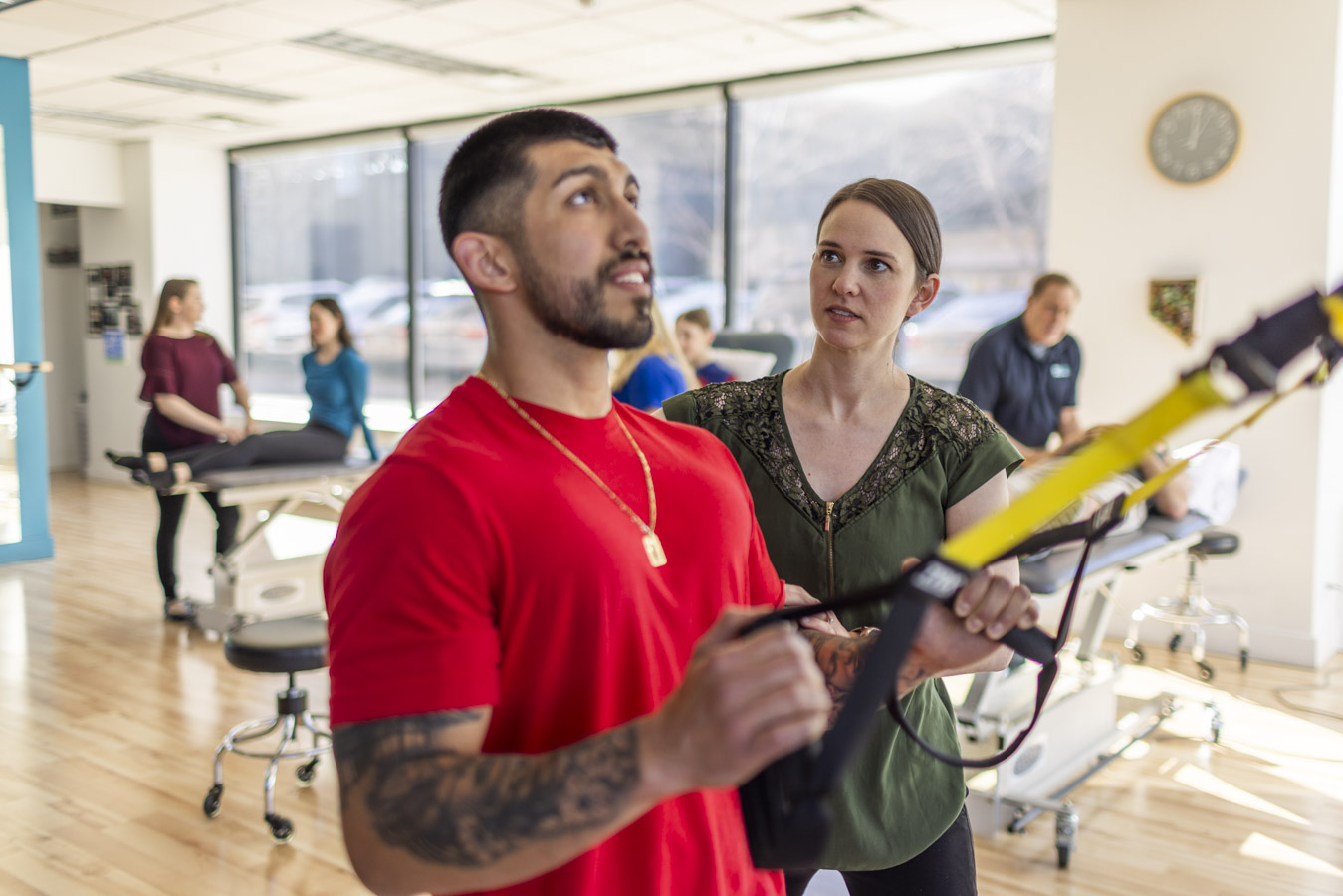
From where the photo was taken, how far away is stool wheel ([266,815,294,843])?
112 inches

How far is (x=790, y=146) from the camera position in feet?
21.2

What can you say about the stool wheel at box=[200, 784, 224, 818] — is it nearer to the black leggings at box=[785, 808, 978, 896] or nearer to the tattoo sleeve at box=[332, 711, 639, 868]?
the black leggings at box=[785, 808, 978, 896]

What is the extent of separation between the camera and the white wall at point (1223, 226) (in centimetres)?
426

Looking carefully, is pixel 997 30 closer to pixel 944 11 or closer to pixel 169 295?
pixel 944 11

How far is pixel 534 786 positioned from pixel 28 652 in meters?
4.58

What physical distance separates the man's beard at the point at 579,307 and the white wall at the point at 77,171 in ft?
29.3

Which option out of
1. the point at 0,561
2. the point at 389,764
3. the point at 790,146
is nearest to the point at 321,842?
the point at 389,764

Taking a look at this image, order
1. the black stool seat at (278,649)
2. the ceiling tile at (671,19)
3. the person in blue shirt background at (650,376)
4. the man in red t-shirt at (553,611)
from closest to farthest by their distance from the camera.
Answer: the man in red t-shirt at (553,611) < the black stool seat at (278,649) < the person in blue shirt background at (650,376) < the ceiling tile at (671,19)

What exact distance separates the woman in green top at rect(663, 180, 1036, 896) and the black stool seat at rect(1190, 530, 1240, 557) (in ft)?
10.3

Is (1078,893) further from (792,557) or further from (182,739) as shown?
(182,739)

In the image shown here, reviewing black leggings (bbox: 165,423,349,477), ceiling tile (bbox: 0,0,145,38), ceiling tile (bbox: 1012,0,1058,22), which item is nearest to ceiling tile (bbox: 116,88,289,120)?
ceiling tile (bbox: 0,0,145,38)

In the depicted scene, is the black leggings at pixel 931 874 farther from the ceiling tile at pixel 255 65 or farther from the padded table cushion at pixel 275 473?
the ceiling tile at pixel 255 65

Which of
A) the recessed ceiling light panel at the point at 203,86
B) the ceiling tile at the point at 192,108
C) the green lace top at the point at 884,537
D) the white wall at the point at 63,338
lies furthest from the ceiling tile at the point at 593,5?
the white wall at the point at 63,338

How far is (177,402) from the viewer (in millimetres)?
4930
